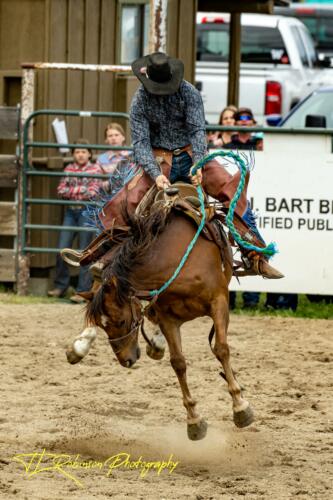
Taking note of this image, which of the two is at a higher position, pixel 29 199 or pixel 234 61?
pixel 234 61

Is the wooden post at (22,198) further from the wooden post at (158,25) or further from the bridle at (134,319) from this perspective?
the bridle at (134,319)

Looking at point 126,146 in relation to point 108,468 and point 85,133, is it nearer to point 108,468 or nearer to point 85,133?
point 85,133

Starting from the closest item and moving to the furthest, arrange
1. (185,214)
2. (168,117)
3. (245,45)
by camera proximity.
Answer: (185,214) → (168,117) → (245,45)

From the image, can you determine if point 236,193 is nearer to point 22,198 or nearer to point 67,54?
point 22,198

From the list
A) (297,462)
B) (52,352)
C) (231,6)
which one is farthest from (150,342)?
(231,6)

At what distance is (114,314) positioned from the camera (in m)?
7.35

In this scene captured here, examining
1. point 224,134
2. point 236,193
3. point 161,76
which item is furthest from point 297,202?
point 161,76

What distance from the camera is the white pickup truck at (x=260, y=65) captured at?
20.9 meters

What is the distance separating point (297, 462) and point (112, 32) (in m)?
7.87

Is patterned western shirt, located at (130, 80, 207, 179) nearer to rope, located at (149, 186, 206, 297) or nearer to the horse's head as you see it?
rope, located at (149, 186, 206, 297)

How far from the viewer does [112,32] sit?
13945 mm

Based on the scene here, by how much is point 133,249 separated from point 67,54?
672 cm

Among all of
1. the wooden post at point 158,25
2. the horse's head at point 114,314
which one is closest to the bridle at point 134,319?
the horse's head at point 114,314

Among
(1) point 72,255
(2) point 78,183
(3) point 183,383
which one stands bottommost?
(3) point 183,383
